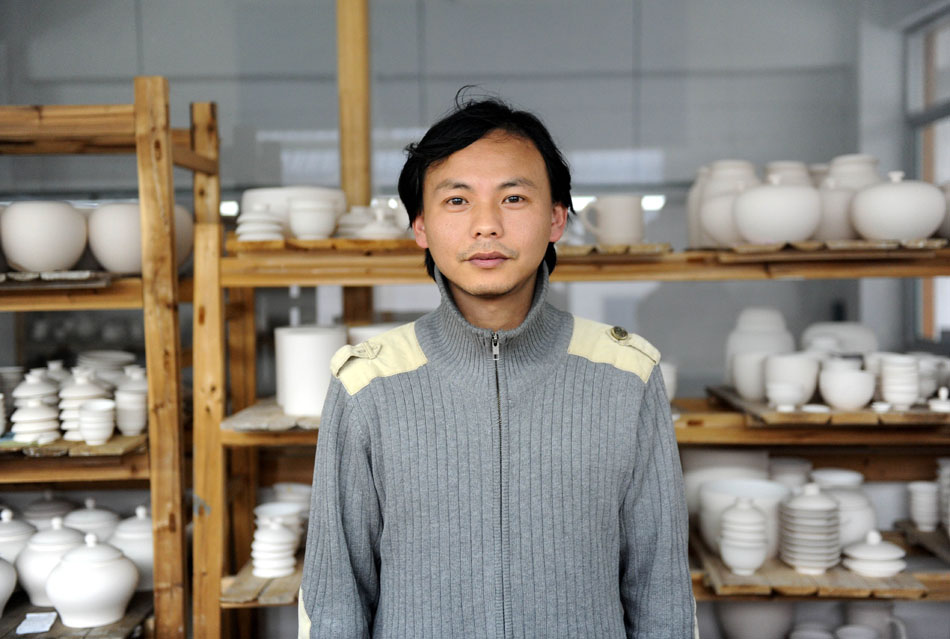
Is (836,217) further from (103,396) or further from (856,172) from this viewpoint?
(103,396)

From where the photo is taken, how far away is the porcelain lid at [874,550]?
2127mm

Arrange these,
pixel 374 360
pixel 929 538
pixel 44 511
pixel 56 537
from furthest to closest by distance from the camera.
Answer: pixel 44 511 < pixel 929 538 < pixel 56 537 < pixel 374 360

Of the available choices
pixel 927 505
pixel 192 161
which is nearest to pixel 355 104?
pixel 192 161

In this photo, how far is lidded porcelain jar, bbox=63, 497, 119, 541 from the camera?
7.89 feet

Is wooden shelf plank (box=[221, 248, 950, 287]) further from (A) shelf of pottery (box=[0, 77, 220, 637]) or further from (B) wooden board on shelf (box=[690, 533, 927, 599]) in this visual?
(B) wooden board on shelf (box=[690, 533, 927, 599])

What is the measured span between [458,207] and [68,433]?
5.08 feet

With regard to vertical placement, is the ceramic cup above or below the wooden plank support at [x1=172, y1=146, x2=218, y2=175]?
→ below

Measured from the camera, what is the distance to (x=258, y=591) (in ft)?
6.96

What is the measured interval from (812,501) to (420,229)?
1.38m

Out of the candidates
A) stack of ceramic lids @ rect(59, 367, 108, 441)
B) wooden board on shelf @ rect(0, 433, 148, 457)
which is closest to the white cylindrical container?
wooden board on shelf @ rect(0, 433, 148, 457)

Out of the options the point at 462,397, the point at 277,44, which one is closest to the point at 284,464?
the point at 277,44

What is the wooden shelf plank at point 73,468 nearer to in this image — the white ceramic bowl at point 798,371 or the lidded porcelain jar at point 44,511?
the lidded porcelain jar at point 44,511

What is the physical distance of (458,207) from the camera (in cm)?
122

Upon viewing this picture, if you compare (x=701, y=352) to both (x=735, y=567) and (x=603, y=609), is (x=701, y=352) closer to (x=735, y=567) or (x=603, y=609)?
(x=735, y=567)
